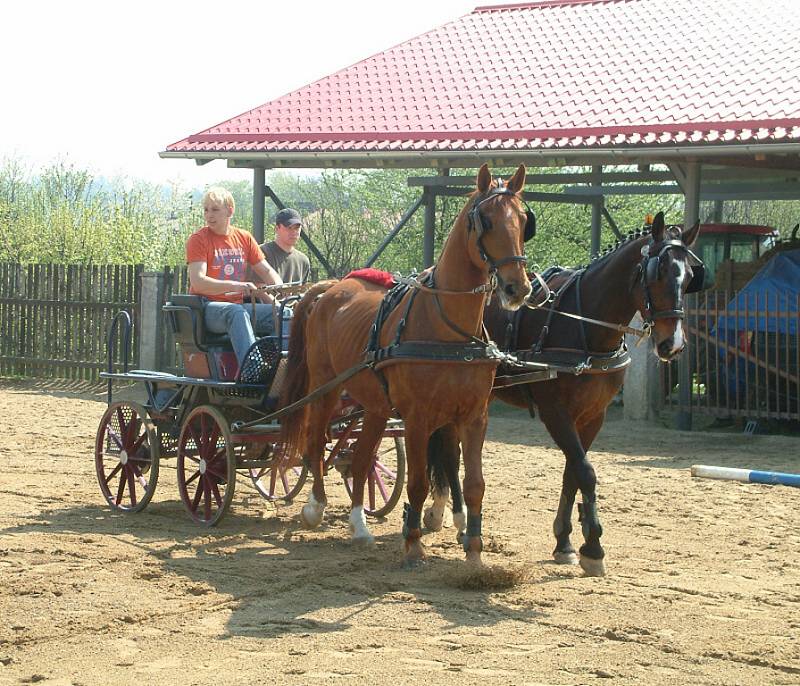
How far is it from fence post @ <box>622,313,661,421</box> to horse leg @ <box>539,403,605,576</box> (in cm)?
708

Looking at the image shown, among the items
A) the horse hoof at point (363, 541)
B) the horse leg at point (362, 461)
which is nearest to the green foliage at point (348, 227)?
the horse leg at point (362, 461)

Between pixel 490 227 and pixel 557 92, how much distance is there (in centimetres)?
1099

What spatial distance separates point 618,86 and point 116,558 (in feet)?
37.7

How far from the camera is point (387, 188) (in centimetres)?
2980

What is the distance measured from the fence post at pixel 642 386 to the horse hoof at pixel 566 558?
24.2 ft

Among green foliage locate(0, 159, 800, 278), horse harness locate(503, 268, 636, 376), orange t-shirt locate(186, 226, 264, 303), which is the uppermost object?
green foliage locate(0, 159, 800, 278)

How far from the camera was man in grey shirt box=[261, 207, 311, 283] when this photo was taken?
983 centimetres

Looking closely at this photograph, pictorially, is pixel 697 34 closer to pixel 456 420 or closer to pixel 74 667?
pixel 456 420

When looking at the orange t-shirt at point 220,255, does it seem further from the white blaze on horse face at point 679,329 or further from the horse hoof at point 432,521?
the white blaze on horse face at point 679,329

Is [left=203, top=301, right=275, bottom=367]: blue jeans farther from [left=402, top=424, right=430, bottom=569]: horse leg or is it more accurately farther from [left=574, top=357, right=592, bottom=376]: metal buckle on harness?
[left=574, top=357, right=592, bottom=376]: metal buckle on harness

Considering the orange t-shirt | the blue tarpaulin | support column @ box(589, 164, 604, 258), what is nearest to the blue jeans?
the orange t-shirt

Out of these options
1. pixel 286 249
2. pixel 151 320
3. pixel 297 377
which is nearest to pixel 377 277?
pixel 297 377

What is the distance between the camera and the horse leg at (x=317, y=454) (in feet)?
26.9

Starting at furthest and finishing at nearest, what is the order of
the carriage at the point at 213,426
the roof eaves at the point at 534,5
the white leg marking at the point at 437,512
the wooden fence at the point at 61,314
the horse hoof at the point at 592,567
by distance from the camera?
→ the roof eaves at the point at 534,5
the wooden fence at the point at 61,314
the carriage at the point at 213,426
the white leg marking at the point at 437,512
the horse hoof at the point at 592,567
